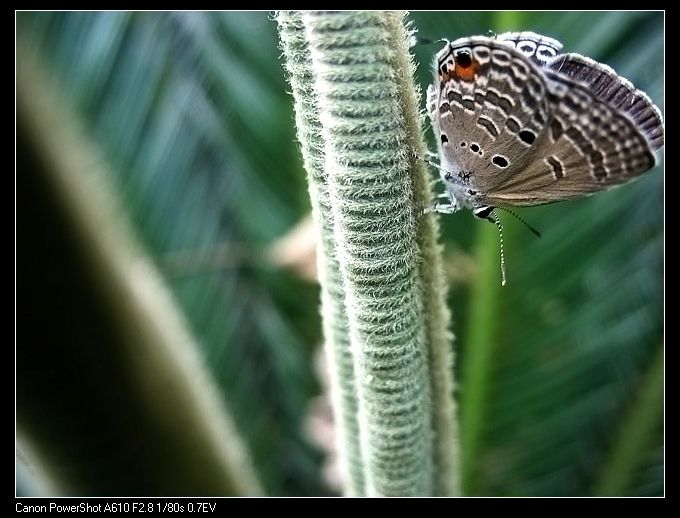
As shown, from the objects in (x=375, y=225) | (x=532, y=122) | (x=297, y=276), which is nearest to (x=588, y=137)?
(x=532, y=122)

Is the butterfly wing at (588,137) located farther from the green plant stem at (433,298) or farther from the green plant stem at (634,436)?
the green plant stem at (634,436)

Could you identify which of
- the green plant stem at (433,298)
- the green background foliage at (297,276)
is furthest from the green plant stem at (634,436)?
the green plant stem at (433,298)

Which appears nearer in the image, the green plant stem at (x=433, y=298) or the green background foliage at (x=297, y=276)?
the green plant stem at (x=433, y=298)

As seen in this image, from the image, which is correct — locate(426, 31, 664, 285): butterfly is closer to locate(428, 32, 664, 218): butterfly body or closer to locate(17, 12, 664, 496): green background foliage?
locate(428, 32, 664, 218): butterfly body

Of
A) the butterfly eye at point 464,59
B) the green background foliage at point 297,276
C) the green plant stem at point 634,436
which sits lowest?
the green plant stem at point 634,436

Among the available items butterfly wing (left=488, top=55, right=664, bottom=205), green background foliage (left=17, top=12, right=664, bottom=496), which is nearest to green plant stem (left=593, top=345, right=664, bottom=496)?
green background foliage (left=17, top=12, right=664, bottom=496)

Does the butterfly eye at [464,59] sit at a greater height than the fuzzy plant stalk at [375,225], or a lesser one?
greater

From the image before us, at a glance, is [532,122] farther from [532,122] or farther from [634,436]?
[634,436]

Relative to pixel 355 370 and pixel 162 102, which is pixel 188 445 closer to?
pixel 355 370
